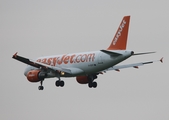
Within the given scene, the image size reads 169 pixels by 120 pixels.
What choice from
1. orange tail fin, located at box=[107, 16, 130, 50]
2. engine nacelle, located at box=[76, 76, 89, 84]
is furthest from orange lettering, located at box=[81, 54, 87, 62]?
engine nacelle, located at box=[76, 76, 89, 84]

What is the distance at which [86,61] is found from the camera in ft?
399

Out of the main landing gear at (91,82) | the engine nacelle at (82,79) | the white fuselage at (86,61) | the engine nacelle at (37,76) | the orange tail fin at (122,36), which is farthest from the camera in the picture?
the engine nacelle at (82,79)

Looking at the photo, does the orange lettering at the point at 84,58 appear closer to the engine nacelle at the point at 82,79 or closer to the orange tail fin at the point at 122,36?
the orange tail fin at the point at 122,36

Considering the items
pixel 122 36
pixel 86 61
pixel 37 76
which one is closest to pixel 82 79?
pixel 86 61

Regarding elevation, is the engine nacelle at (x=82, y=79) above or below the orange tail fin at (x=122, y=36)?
below

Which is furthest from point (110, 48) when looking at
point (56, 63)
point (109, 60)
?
point (56, 63)

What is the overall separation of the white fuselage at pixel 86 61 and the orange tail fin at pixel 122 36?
1.19m

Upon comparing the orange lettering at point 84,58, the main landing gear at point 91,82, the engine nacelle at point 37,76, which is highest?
the orange lettering at point 84,58

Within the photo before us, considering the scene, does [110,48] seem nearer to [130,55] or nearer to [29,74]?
[130,55]

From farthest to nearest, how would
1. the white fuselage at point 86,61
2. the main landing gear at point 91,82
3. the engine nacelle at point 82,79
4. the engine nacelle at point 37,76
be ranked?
the engine nacelle at point 82,79 < the main landing gear at point 91,82 < the engine nacelle at point 37,76 < the white fuselage at point 86,61

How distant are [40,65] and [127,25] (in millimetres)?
13432

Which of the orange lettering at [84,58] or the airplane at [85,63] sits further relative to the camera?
the orange lettering at [84,58]

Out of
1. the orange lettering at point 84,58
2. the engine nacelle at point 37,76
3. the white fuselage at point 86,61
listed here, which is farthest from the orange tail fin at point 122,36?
the engine nacelle at point 37,76

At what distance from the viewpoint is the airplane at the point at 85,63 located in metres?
118
